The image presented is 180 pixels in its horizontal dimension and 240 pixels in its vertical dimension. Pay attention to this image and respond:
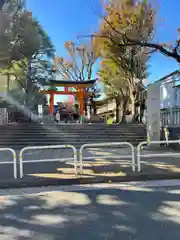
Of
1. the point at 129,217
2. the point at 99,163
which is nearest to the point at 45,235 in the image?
the point at 129,217

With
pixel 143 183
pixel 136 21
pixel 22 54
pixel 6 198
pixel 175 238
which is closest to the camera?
pixel 175 238

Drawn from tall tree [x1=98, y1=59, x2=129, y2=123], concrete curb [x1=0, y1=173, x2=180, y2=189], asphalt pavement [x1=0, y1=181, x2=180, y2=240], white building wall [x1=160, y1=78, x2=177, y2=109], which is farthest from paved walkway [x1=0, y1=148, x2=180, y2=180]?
tall tree [x1=98, y1=59, x2=129, y2=123]

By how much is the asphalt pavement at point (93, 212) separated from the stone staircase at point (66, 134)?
8.10 m

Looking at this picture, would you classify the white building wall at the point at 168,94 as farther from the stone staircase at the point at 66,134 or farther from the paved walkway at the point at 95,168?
the paved walkway at the point at 95,168

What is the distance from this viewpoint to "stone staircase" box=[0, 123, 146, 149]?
13.7 metres

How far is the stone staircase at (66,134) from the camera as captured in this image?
13695mm

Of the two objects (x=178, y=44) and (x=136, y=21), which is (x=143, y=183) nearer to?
(x=178, y=44)

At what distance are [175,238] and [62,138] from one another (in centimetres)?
1137

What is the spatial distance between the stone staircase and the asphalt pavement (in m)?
8.10

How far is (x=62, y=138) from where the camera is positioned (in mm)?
14109

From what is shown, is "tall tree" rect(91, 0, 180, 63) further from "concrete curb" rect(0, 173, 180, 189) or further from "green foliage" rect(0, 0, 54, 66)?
"concrete curb" rect(0, 173, 180, 189)

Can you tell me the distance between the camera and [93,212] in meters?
4.04

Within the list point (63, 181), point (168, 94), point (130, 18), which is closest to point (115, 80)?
point (168, 94)

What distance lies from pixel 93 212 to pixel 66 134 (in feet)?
34.9
